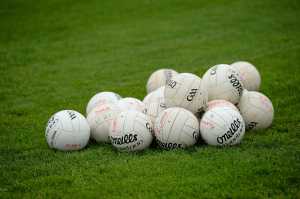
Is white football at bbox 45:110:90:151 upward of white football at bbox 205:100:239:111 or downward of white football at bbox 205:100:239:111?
downward

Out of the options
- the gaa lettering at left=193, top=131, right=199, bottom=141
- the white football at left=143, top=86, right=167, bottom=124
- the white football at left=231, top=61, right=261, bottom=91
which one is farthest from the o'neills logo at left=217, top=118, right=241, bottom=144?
the white football at left=231, top=61, right=261, bottom=91

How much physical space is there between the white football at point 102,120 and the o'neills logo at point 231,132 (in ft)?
6.18

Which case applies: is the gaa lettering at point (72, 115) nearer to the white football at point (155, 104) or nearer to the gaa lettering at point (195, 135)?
the white football at point (155, 104)

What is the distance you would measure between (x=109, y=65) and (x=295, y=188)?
10407mm

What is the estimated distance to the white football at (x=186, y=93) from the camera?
326 inches

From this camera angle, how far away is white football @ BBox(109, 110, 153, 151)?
7.93 metres

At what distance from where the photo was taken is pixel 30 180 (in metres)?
7.11

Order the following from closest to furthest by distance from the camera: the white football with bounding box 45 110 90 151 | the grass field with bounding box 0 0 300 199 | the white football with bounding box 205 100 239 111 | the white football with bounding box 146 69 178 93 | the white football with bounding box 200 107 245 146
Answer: the grass field with bounding box 0 0 300 199, the white football with bounding box 200 107 245 146, the white football with bounding box 45 110 90 151, the white football with bounding box 205 100 239 111, the white football with bounding box 146 69 178 93

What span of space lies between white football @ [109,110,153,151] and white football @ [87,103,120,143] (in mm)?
480

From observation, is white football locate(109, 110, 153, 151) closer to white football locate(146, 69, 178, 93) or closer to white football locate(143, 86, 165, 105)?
white football locate(143, 86, 165, 105)

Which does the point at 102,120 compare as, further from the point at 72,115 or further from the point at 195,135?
the point at 195,135

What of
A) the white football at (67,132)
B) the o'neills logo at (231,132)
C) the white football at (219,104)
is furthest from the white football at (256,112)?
the white football at (67,132)

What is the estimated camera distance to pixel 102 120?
28.3 ft

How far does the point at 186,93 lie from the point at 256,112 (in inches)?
55.8
